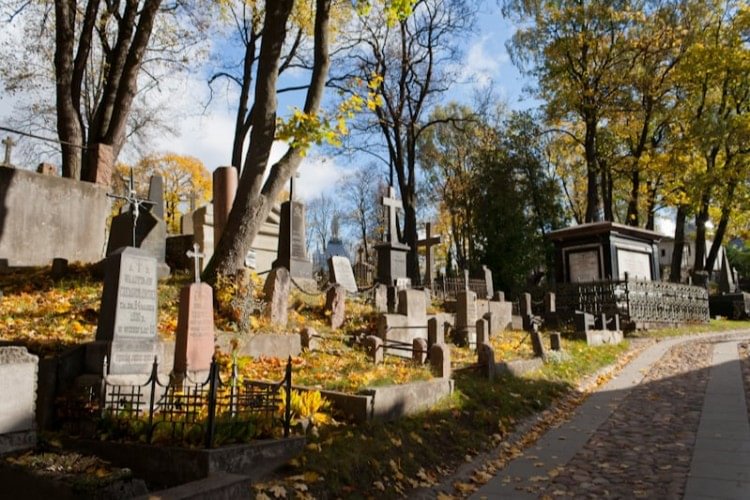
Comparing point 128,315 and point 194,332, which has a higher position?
point 128,315

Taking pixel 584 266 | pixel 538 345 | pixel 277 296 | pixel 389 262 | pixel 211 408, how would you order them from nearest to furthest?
pixel 211 408 < pixel 277 296 < pixel 538 345 < pixel 389 262 < pixel 584 266

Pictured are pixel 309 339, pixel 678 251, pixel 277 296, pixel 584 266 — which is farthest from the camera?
pixel 678 251

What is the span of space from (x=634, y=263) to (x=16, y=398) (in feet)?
76.6

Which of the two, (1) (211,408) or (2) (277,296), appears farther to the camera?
(2) (277,296)

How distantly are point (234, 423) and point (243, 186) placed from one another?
6902 millimetres

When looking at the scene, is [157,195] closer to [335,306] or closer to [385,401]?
[335,306]

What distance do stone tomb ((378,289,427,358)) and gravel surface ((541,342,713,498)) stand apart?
13.3 feet

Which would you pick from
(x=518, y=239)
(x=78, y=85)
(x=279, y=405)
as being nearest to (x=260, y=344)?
(x=279, y=405)

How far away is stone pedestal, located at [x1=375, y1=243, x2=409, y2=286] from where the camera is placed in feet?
68.2

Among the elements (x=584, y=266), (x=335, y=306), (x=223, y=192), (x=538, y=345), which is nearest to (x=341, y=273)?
(x=223, y=192)

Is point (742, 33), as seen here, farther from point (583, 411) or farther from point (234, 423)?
point (234, 423)

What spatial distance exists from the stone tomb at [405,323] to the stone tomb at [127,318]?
442 centimetres

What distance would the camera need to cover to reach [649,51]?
25.7m

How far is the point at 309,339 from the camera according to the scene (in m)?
9.96
